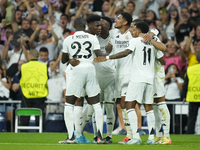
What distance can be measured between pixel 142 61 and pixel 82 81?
49.1 inches

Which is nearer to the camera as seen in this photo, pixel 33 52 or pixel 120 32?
pixel 120 32

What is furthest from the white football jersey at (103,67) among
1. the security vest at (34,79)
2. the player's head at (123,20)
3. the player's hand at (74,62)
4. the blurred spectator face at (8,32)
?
the blurred spectator face at (8,32)

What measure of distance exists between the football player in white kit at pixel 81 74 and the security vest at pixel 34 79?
457cm

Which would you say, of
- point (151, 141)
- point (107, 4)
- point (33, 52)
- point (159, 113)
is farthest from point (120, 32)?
point (107, 4)

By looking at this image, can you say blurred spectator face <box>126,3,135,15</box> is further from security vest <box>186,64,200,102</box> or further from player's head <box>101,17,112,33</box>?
player's head <box>101,17,112,33</box>

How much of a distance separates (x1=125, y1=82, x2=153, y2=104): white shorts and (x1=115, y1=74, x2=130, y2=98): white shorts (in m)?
0.89

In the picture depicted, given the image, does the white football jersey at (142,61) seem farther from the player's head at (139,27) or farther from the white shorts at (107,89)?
the white shorts at (107,89)

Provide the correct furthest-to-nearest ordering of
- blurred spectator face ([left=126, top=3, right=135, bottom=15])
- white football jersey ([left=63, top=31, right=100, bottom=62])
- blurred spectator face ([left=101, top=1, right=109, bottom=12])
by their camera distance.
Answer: blurred spectator face ([left=101, top=1, right=109, bottom=12]), blurred spectator face ([left=126, top=3, right=135, bottom=15]), white football jersey ([left=63, top=31, right=100, bottom=62])

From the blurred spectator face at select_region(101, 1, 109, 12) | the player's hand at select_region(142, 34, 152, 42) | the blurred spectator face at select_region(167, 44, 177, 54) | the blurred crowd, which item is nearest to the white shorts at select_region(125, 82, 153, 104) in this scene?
the player's hand at select_region(142, 34, 152, 42)

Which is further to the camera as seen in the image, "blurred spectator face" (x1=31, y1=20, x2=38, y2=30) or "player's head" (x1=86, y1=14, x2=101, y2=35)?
"blurred spectator face" (x1=31, y1=20, x2=38, y2=30)

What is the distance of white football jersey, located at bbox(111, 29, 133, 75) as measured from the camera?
9305mm

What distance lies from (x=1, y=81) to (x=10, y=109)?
104 cm

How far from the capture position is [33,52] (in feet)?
42.1

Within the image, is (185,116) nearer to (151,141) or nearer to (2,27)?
(151,141)
